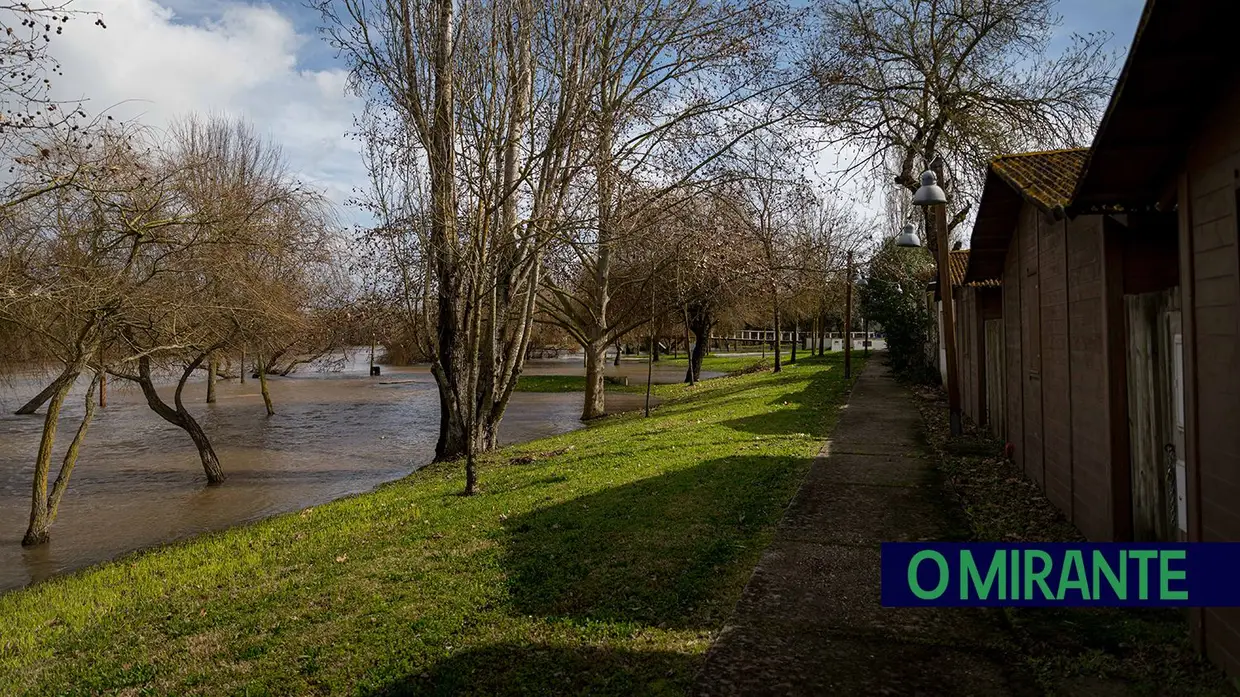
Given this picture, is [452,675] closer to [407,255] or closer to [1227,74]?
[1227,74]

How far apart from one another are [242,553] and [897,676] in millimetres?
7081

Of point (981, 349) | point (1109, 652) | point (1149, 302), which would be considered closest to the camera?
point (1109, 652)

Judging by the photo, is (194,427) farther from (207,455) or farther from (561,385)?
(561,385)

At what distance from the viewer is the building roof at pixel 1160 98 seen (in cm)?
348

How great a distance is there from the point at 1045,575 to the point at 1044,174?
490cm

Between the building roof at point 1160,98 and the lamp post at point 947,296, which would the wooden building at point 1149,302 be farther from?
the lamp post at point 947,296

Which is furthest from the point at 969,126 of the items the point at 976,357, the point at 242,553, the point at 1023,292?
the point at 242,553

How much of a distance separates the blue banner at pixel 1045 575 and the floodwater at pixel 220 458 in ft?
33.8

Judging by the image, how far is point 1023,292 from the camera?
8.89 meters

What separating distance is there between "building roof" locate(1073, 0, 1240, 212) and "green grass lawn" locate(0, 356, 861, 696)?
11.6 feet

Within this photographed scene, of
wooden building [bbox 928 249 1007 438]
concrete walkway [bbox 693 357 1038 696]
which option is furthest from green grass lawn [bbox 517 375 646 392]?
concrete walkway [bbox 693 357 1038 696]

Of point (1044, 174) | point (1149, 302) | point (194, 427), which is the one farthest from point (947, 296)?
point (194, 427)

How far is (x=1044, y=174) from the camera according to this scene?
7.02 metres

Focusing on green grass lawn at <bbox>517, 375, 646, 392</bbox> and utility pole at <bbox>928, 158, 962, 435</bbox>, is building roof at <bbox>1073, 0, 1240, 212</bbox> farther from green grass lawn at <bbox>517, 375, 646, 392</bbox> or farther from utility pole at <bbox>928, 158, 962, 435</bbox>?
green grass lawn at <bbox>517, 375, 646, 392</bbox>
